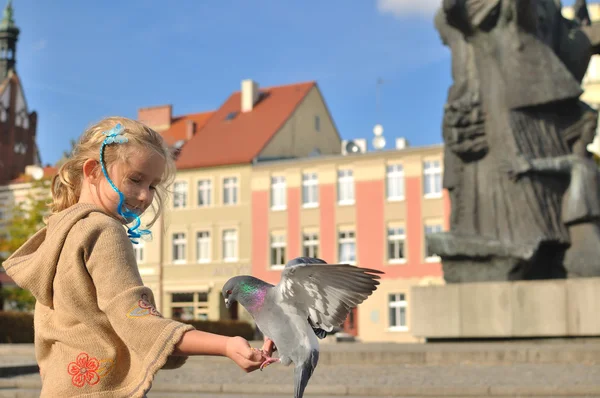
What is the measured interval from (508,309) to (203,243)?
41.0 meters

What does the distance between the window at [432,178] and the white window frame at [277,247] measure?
8.43 meters

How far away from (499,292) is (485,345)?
74 cm

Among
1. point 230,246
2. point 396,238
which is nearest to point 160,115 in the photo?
point 230,246

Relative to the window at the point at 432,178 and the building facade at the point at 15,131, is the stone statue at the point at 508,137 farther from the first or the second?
the building facade at the point at 15,131

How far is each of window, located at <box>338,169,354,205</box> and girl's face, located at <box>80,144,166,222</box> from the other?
44159 mm

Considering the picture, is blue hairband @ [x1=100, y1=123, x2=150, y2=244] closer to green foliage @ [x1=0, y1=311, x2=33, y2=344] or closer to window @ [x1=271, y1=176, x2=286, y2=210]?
green foliage @ [x1=0, y1=311, x2=33, y2=344]

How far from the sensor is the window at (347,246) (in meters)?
46.8

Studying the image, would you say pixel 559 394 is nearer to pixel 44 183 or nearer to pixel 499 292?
pixel 499 292

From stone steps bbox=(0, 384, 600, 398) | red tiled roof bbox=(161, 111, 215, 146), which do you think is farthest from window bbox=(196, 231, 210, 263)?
stone steps bbox=(0, 384, 600, 398)

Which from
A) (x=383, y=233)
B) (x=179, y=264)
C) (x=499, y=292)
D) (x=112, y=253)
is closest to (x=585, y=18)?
(x=499, y=292)

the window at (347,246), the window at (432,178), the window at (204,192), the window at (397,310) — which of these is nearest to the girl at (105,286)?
the window at (397,310)

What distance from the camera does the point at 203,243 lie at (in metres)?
51.4

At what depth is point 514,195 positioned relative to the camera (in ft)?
39.0

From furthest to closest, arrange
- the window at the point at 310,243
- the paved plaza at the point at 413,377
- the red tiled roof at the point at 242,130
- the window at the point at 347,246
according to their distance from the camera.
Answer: the red tiled roof at the point at 242,130 → the window at the point at 310,243 → the window at the point at 347,246 → the paved plaza at the point at 413,377
